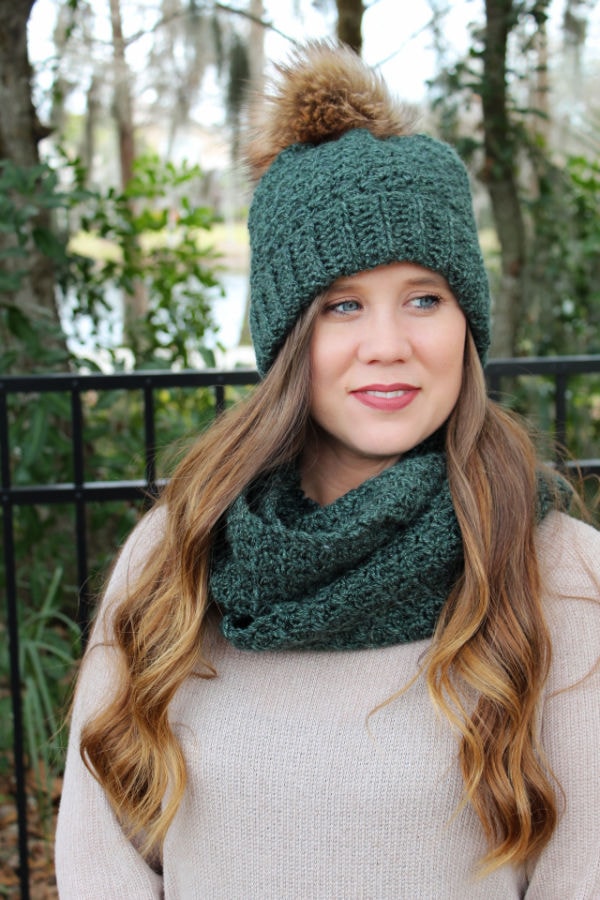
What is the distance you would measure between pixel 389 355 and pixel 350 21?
8.29ft

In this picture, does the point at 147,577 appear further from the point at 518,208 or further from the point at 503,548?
the point at 518,208

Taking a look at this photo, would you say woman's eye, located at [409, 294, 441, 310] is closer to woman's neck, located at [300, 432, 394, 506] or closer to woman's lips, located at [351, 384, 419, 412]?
woman's lips, located at [351, 384, 419, 412]

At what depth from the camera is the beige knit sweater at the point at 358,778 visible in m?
1.26

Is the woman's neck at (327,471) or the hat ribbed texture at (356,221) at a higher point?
the hat ribbed texture at (356,221)

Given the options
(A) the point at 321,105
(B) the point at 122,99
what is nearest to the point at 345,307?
(A) the point at 321,105

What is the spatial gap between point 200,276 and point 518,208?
156 cm

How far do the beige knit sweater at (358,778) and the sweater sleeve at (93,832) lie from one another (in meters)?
0.01

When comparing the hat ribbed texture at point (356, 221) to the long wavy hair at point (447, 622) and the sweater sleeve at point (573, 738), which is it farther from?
the sweater sleeve at point (573, 738)

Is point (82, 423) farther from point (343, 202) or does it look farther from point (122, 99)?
point (122, 99)

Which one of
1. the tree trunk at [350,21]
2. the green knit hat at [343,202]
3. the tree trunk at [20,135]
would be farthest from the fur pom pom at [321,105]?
the tree trunk at [350,21]

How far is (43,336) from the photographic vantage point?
2.74 m

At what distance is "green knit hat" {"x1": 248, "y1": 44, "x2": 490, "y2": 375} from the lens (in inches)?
50.3

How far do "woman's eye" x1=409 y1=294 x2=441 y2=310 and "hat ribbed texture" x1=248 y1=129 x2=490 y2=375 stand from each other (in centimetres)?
3

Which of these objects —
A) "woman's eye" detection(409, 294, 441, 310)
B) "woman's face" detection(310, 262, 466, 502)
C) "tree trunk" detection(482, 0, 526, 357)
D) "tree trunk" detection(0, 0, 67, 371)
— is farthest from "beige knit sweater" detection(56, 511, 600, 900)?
"tree trunk" detection(482, 0, 526, 357)
